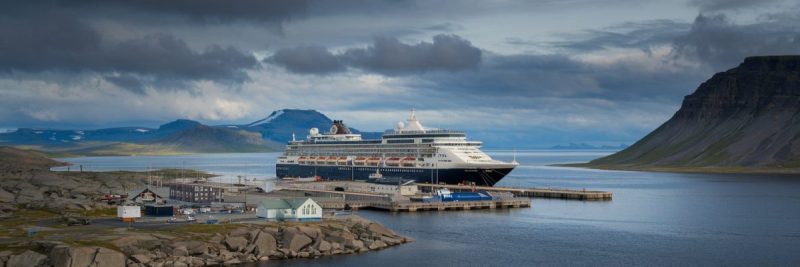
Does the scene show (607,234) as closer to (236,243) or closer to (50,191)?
(236,243)

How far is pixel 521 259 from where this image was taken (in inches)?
2331

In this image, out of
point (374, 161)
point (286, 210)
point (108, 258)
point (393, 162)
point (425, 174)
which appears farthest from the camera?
point (374, 161)

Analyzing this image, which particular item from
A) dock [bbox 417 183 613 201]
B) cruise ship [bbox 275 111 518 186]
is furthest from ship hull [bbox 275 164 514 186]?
dock [bbox 417 183 613 201]

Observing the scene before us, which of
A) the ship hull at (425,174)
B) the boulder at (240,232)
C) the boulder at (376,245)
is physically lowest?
the boulder at (376,245)

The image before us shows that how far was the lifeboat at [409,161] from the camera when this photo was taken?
4884 inches

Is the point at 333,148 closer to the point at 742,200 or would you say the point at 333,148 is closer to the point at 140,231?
the point at 742,200

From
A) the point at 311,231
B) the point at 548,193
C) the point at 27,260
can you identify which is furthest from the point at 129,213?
the point at 548,193

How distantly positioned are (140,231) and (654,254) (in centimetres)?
3593

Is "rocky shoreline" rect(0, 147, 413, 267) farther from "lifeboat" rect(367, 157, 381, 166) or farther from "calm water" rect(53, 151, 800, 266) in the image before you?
"lifeboat" rect(367, 157, 381, 166)

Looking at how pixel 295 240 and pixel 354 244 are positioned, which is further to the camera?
pixel 354 244

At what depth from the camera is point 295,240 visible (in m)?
59.7

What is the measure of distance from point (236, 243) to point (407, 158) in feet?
228

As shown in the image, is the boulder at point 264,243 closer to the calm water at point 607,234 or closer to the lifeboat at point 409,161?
the calm water at point 607,234

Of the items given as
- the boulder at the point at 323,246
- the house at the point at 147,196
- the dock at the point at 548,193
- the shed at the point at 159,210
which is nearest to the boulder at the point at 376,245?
the boulder at the point at 323,246
